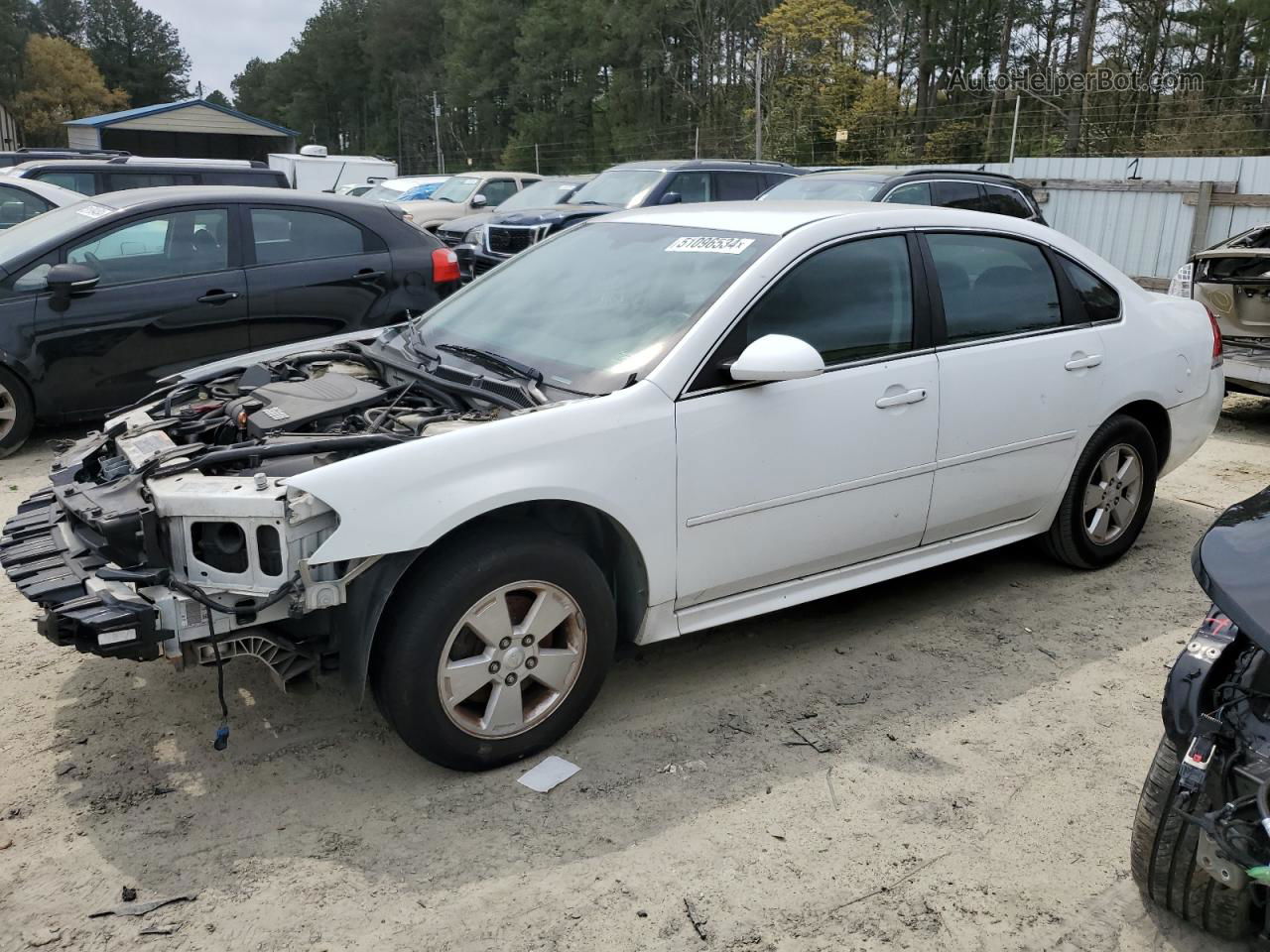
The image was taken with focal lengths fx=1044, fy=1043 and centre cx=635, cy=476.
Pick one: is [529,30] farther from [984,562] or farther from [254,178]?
[984,562]

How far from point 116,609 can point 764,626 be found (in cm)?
255

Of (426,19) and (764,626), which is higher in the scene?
(426,19)

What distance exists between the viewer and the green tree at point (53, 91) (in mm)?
65312

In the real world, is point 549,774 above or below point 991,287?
below

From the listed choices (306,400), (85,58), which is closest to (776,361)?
(306,400)

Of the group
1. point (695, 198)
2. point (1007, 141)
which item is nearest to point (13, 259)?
point (695, 198)

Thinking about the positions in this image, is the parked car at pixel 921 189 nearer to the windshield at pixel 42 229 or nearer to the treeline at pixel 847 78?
the windshield at pixel 42 229

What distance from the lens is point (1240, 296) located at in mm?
7867

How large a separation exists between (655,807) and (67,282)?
545 centimetres

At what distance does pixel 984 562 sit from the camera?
205 inches

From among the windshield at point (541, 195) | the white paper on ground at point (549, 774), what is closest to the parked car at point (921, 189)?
the windshield at point (541, 195)

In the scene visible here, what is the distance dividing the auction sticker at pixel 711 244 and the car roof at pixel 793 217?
8 centimetres

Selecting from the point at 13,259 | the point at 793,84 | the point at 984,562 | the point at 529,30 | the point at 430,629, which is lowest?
the point at 984,562

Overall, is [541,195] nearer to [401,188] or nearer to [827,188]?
[827,188]
